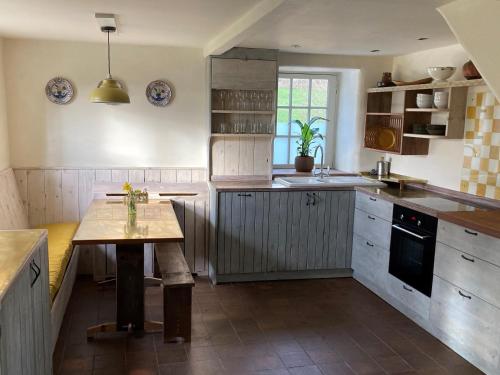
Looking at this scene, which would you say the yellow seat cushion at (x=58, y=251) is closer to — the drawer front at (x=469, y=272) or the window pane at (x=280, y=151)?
the window pane at (x=280, y=151)

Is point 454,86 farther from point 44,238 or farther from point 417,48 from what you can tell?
point 44,238

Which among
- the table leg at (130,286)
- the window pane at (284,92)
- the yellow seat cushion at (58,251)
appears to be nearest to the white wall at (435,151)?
the window pane at (284,92)

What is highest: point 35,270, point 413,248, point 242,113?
point 242,113

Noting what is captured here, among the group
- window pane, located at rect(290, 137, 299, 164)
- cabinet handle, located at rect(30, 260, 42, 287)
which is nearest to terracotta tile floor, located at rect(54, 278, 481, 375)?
cabinet handle, located at rect(30, 260, 42, 287)

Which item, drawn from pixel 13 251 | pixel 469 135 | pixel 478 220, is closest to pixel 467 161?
pixel 469 135

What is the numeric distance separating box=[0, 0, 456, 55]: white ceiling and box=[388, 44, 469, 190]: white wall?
0.14m

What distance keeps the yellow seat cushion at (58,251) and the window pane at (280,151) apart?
2.23m

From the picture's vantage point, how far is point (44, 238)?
2.58 meters

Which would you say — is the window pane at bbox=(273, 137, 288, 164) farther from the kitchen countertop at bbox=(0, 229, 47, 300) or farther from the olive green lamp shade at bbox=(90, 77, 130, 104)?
the kitchen countertop at bbox=(0, 229, 47, 300)

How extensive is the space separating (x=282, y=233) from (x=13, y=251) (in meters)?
2.76

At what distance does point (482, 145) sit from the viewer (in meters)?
3.99

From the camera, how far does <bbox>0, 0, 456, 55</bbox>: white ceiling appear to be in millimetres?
2971

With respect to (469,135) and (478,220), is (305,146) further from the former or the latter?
(478,220)

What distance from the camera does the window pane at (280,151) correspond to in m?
5.50
